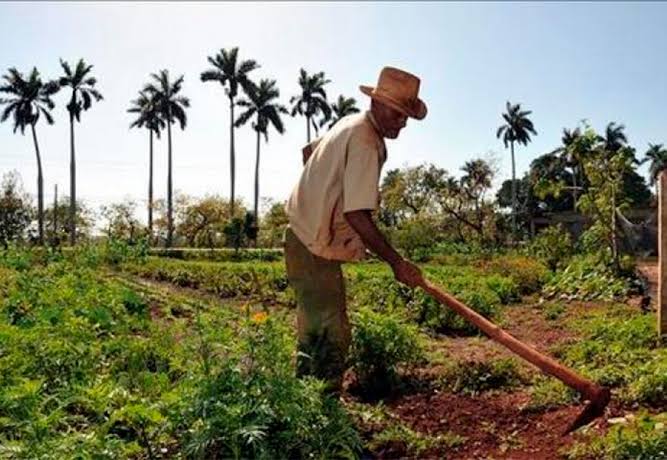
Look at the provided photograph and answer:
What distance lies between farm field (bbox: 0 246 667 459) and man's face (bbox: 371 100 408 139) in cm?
115

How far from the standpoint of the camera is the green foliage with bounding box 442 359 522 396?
4902mm

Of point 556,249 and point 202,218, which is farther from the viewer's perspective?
point 202,218

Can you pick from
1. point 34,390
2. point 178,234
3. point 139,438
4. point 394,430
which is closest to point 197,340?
point 139,438

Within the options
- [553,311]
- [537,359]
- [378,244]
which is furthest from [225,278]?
[537,359]

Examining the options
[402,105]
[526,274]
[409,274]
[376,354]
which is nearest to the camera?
[409,274]

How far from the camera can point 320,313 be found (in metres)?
4.00

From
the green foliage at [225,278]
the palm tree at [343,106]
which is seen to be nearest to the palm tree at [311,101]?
the palm tree at [343,106]

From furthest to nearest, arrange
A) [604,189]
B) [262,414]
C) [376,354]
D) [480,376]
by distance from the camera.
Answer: [604,189] < [480,376] < [376,354] < [262,414]

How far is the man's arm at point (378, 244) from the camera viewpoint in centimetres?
356

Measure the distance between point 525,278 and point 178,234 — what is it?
43.3 metres

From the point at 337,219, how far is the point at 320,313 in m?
0.55

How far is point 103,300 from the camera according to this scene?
285 inches

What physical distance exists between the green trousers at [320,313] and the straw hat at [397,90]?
920mm

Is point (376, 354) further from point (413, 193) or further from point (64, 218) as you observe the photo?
point (64, 218)
